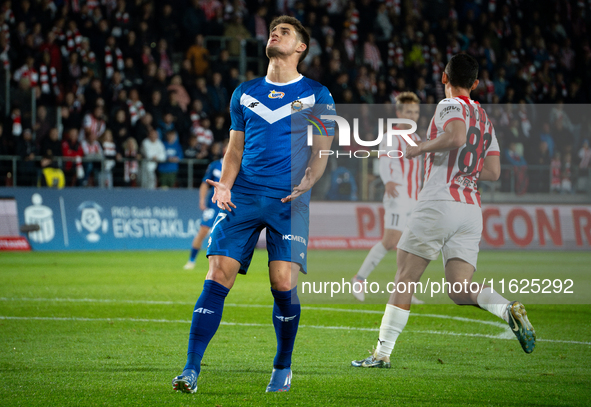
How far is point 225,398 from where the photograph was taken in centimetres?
418

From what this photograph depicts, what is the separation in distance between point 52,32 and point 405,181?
1140 centimetres

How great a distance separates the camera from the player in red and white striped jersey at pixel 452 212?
5043mm

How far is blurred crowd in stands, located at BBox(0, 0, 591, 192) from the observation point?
54.1ft

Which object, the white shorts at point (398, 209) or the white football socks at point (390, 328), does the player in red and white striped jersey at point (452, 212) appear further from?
the white shorts at point (398, 209)

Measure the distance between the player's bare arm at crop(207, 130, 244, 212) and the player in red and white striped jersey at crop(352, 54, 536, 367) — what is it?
118cm

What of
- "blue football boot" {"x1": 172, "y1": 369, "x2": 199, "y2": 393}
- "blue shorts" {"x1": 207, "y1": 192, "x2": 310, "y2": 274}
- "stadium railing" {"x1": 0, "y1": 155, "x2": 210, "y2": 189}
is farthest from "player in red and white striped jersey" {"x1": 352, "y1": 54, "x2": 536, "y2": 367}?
"stadium railing" {"x1": 0, "y1": 155, "x2": 210, "y2": 189}

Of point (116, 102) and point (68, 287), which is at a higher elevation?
point (116, 102)

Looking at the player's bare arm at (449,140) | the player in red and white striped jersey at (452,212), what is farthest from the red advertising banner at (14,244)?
the player's bare arm at (449,140)

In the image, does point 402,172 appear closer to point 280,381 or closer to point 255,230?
point 255,230

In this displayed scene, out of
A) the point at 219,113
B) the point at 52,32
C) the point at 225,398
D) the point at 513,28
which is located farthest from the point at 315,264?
the point at 513,28

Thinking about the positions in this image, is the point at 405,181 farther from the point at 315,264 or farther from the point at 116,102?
the point at 116,102

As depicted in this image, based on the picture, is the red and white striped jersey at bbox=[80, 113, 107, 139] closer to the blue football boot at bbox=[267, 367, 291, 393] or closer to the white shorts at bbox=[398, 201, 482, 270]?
the white shorts at bbox=[398, 201, 482, 270]

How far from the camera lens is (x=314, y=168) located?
455cm

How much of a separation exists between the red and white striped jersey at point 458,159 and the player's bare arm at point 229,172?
1.38 m
